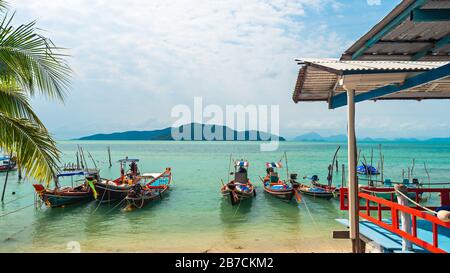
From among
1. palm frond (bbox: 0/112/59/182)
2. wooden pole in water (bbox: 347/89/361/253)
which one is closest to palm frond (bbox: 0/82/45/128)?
palm frond (bbox: 0/112/59/182)

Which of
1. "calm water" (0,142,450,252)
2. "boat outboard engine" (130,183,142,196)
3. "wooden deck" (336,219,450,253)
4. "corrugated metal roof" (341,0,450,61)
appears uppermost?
"corrugated metal roof" (341,0,450,61)

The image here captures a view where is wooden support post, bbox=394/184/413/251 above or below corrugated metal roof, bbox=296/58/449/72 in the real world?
below

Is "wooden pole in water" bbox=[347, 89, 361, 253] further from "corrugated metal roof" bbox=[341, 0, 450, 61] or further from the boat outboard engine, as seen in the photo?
the boat outboard engine

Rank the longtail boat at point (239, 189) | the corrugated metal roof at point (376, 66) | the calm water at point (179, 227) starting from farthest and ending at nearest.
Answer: the longtail boat at point (239, 189) < the calm water at point (179, 227) < the corrugated metal roof at point (376, 66)

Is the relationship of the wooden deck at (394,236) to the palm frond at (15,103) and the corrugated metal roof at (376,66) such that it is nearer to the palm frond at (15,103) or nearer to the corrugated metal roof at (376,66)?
the corrugated metal roof at (376,66)

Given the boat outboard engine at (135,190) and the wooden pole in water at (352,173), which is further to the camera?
the boat outboard engine at (135,190)

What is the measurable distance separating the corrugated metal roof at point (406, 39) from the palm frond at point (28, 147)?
458cm

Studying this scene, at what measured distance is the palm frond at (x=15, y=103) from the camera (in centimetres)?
529

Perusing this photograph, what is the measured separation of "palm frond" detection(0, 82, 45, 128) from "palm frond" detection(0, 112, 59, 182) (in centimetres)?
43

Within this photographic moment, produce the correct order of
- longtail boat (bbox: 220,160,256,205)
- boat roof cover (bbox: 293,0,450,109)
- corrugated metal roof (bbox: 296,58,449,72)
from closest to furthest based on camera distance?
boat roof cover (bbox: 293,0,450,109)
corrugated metal roof (bbox: 296,58,449,72)
longtail boat (bbox: 220,160,256,205)

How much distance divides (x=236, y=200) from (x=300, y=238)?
20.9 feet

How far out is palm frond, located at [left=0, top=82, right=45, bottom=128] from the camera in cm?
Result: 529

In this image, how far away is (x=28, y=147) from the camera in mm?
4910

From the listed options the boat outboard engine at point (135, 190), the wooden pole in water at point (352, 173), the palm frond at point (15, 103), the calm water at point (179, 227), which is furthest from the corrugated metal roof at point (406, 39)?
the boat outboard engine at point (135, 190)
